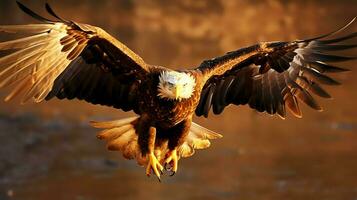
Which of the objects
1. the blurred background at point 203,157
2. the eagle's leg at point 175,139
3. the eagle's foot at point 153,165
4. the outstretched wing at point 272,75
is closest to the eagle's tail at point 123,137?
the eagle's foot at point 153,165

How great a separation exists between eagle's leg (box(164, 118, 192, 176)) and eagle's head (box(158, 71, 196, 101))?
1.45 feet

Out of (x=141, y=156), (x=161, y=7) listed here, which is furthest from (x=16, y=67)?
(x=161, y=7)

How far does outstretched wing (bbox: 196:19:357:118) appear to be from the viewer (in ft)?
26.8

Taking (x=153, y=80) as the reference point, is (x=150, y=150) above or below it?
below

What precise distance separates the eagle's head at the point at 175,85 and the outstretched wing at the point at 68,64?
11.0 inches

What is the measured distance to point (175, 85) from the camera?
7352 millimetres

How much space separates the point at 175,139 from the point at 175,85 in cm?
83

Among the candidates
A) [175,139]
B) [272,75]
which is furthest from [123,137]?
[272,75]

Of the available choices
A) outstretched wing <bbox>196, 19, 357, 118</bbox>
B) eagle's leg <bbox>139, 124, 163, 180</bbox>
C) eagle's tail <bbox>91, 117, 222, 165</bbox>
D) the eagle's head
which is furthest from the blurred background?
the eagle's head

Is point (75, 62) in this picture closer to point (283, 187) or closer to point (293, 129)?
point (283, 187)

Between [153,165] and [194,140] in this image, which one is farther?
[194,140]

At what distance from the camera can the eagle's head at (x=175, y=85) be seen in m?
7.40

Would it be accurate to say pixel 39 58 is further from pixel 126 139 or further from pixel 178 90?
pixel 126 139

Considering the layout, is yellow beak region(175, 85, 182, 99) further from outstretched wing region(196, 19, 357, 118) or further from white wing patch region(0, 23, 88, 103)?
white wing patch region(0, 23, 88, 103)
